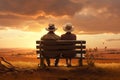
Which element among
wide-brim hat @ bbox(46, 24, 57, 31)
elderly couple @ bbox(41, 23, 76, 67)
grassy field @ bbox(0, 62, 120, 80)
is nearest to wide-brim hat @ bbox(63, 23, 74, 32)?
elderly couple @ bbox(41, 23, 76, 67)

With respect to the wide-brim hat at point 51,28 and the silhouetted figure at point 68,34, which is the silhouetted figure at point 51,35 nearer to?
the wide-brim hat at point 51,28

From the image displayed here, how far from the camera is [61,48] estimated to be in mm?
20734

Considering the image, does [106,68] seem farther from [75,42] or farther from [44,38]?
[44,38]

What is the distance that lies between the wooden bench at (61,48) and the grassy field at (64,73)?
2.22 ft

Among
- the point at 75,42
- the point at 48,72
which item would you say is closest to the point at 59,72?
the point at 48,72

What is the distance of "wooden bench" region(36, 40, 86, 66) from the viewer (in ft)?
67.9

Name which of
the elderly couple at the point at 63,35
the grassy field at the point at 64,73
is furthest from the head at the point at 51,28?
the grassy field at the point at 64,73

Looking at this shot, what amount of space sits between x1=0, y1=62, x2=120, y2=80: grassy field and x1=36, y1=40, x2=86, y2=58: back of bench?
0.70 metres

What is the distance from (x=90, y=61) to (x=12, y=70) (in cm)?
405

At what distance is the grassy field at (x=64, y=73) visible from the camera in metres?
19.0

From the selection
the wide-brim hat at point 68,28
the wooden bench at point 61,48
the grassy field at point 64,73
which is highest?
the wide-brim hat at point 68,28

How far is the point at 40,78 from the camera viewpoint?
18.7m

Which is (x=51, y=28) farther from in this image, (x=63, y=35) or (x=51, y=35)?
(x=63, y=35)

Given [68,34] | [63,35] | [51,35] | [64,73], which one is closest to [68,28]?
[68,34]
